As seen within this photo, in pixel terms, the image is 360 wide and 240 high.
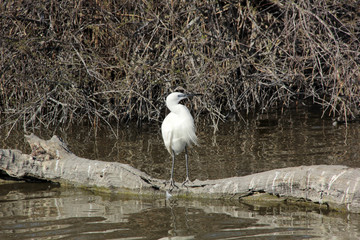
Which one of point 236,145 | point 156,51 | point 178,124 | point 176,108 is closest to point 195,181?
point 178,124

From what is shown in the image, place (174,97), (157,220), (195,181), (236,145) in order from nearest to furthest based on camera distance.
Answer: (157,220) → (195,181) → (174,97) → (236,145)

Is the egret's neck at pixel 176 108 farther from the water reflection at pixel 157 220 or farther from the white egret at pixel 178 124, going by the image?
the water reflection at pixel 157 220

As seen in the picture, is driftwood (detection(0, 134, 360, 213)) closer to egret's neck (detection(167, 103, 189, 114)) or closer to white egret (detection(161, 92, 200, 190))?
white egret (detection(161, 92, 200, 190))

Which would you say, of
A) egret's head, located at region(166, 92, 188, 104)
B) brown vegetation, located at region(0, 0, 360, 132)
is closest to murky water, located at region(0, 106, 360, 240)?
brown vegetation, located at region(0, 0, 360, 132)

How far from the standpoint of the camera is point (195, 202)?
18.4ft

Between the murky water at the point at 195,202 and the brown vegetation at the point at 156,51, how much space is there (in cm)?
50

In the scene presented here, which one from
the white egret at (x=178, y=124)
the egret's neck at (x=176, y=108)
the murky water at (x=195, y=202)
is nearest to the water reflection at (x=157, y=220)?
the murky water at (x=195, y=202)

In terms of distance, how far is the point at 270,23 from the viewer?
9820mm

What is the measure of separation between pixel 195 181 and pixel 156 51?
4.60 metres

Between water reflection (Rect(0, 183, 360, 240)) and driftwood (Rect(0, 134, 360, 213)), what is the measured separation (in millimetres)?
159

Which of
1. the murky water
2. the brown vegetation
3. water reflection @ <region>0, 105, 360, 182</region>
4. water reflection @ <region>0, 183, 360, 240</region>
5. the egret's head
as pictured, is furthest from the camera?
the brown vegetation

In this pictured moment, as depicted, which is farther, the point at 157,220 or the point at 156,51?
the point at 156,51

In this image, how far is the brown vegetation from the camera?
8617mm

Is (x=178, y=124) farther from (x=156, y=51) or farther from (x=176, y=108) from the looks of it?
(x=156, y=51)
